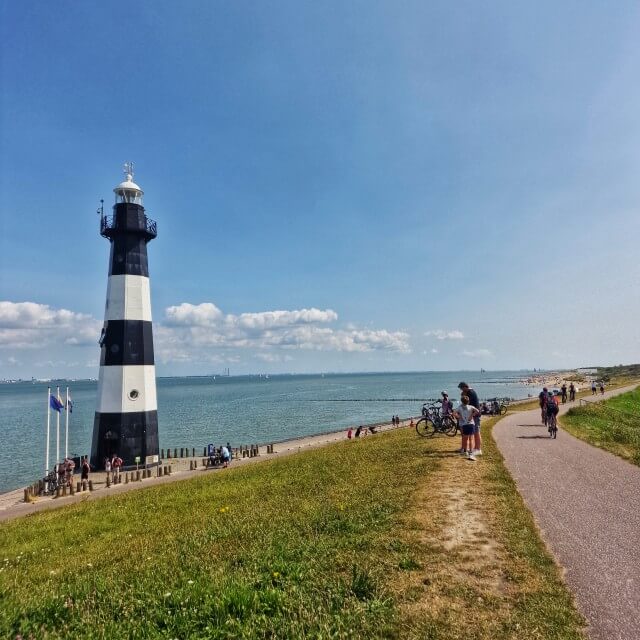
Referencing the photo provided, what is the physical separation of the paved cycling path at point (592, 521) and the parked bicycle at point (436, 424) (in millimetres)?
2930

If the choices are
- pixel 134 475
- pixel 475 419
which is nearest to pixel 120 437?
pixel 134 475

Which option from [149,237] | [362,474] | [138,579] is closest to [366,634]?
[138,579]

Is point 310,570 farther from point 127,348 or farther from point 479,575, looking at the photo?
point 127,348

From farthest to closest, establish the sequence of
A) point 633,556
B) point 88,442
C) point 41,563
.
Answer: point 88,442 → point 41,563 → point 633,556

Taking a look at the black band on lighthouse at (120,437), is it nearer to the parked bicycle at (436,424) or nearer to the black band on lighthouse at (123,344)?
the black band on lighthouse at (123,344)

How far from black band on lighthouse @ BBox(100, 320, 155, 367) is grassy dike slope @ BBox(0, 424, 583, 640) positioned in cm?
1837

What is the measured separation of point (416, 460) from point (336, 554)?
7.89 metres

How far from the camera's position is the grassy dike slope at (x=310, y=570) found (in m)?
5.17

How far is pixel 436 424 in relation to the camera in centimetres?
2012

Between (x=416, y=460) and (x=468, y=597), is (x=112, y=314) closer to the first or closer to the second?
(x=416, y=460)

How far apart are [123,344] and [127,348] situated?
0.37 meters

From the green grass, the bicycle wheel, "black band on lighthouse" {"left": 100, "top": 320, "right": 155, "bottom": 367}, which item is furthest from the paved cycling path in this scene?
"black band on lighthouse" {"left": 100, "top": 320, "right": 155, "bottom": 367}

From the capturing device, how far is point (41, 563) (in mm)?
8922

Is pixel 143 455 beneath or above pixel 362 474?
beneath
